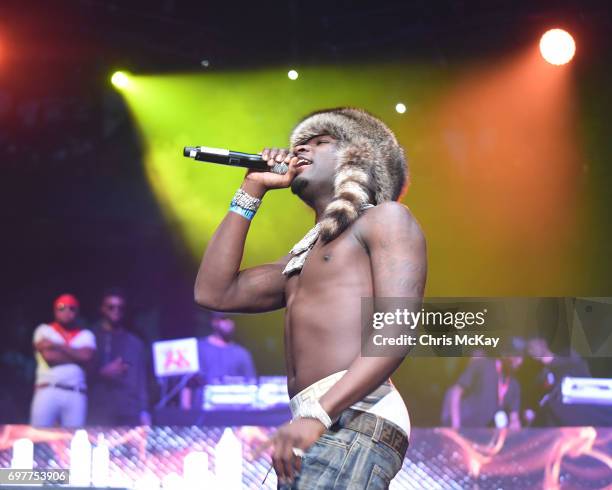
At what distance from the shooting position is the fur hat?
2.20 m

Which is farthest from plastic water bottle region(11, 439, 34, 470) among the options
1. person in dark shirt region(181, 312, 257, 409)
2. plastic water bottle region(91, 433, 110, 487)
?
person in dark shirt region(181, 312, 257, 409)

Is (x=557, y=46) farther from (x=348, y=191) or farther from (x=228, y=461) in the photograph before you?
(x=348, y=191)

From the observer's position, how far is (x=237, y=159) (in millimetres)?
2541

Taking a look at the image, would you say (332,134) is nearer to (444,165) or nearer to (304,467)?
(304,467)

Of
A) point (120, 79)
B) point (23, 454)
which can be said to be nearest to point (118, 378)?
point (23, 454)

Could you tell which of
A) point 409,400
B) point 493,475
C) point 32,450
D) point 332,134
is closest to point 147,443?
point 32,450

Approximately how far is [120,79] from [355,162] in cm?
599

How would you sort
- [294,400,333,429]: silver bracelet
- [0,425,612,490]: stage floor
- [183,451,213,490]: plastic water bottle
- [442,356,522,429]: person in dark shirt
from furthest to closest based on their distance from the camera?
1. [442,356,522,429]: person in dark shirt
2. [183,451,213,490]: plastic water bottle
3. [0,425,612,490]: stage floor
4. [294,400,333,429]: silver bracelet

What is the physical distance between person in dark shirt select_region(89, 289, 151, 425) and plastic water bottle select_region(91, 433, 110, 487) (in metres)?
1.65

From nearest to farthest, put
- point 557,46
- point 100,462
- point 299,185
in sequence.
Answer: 1. point 299,185
2. point 100,462
3. point 557,46

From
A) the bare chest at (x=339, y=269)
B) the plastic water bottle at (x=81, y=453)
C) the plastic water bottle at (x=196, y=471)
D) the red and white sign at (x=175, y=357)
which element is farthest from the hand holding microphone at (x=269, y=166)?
the red and white sign at (x=175, y=357)

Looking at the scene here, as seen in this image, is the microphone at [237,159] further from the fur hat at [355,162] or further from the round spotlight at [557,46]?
the round spotlight at [557,46]

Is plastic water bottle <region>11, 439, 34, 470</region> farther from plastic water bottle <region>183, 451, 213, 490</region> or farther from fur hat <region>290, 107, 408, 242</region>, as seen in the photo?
fur hat <region>290, 107, 408, 242</region>

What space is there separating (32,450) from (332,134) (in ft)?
13.5
